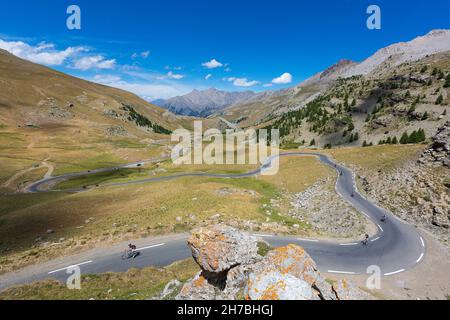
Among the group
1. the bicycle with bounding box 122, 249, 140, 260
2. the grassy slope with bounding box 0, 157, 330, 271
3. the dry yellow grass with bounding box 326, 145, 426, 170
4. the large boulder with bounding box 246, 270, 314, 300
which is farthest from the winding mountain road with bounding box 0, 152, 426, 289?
the dry yellow grass with bounding box 326, 145, 426, 170

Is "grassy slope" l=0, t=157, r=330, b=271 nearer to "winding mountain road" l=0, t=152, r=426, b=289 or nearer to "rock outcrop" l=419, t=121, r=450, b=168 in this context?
"winding mountain road" l=0, t=152, r=426, b=289

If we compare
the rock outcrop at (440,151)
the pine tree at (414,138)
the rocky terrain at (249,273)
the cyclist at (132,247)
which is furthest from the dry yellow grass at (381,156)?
the cyclist at (132,247)

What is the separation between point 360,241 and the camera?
35812mm

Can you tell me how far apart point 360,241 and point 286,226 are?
1136 centimetres

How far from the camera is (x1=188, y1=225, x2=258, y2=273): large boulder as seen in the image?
630 inches

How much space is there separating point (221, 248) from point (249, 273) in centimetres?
245

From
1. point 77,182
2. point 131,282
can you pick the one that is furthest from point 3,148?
point 131,282

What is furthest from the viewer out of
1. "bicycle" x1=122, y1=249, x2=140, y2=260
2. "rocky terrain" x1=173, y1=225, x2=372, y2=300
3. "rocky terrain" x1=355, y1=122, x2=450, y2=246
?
"rocky terrain" x1=355, y1=122, x2=450, y2=246

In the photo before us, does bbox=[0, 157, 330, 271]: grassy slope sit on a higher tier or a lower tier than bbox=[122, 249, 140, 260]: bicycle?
higher

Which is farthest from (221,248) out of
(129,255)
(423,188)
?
(423,188)

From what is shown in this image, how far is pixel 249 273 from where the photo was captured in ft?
49.8

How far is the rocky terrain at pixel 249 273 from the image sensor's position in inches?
469

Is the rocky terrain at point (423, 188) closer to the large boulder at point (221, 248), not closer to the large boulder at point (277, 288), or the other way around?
the large boulder at point (221, 248)
